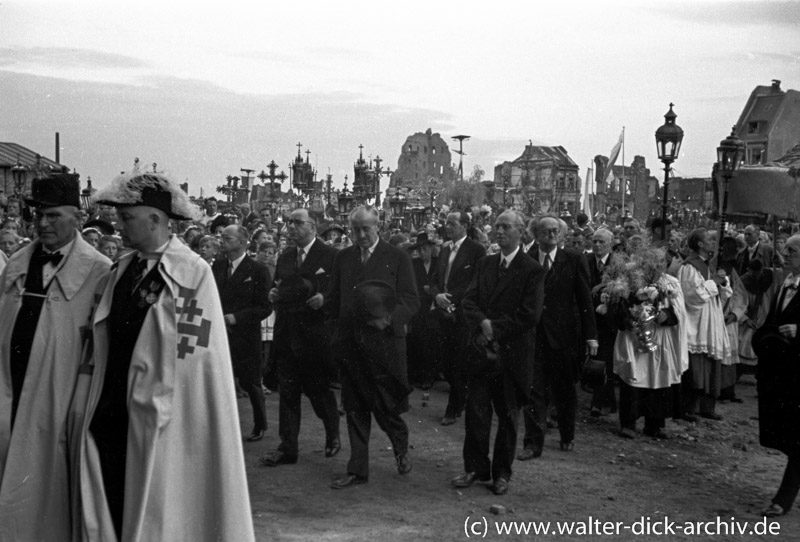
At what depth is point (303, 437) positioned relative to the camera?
359 inches

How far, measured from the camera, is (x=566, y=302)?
882 centimetres

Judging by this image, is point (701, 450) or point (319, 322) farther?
point (701, 450)

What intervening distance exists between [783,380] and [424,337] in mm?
6108

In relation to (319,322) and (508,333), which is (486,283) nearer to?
(508,333)

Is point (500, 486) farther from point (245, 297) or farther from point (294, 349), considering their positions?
point (245, 297)

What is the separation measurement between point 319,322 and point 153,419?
3.91m

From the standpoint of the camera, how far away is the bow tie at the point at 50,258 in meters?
5.12

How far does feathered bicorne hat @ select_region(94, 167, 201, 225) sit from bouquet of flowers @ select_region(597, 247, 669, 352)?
579 cm

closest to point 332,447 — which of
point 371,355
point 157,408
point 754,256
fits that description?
point 371,355

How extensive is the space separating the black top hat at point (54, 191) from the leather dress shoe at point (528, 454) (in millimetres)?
4725

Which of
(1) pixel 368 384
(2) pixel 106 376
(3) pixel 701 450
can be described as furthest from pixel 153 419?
(3) pixel 701 450

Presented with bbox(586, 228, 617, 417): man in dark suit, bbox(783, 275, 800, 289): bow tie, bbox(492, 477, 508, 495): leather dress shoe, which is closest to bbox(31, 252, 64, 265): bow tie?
bbox(492, 477, 508, 495): leather dress shoe

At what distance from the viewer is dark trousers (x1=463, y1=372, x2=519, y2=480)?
23.6 ft

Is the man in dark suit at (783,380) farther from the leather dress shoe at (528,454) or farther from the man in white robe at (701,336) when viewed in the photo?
the man in white robe at (701,336)
